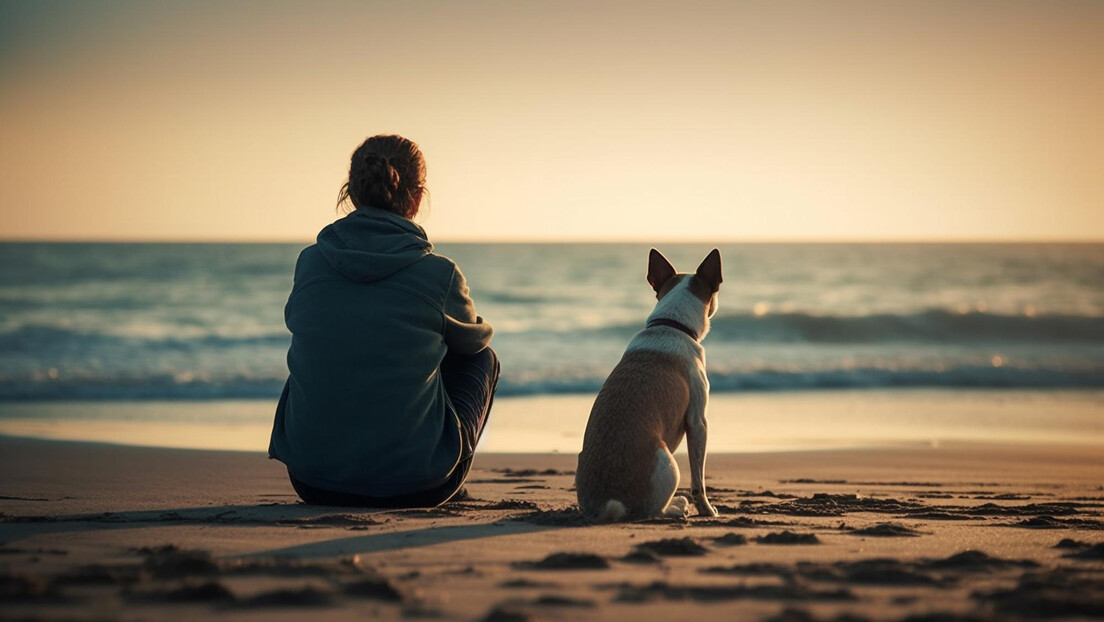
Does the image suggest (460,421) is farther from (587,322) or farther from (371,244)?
(587,322)

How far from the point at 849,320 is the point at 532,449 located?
67.5 ft

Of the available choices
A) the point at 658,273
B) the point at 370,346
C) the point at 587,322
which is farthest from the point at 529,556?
the point at 587,322

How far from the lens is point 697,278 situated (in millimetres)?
5414

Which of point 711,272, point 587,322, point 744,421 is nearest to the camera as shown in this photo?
point 711,272

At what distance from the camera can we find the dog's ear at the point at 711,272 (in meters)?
5.30

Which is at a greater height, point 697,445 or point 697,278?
point 697,278

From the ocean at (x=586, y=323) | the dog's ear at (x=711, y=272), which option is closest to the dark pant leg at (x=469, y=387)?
the dog's ear at (x=711, y=272)

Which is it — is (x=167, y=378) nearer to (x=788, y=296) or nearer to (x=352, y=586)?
(x=352, y=586)


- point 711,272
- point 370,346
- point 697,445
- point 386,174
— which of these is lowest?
point 697,445

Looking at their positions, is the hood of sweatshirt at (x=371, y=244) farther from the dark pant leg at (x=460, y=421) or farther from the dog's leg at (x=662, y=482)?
the dog's leg at (x=662, y=482)

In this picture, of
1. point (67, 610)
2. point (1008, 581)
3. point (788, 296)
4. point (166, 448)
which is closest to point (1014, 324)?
point (788, 296)

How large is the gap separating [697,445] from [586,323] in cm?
2269

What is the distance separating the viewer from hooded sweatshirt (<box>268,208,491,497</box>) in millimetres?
4387

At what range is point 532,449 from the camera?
926 centimetres
